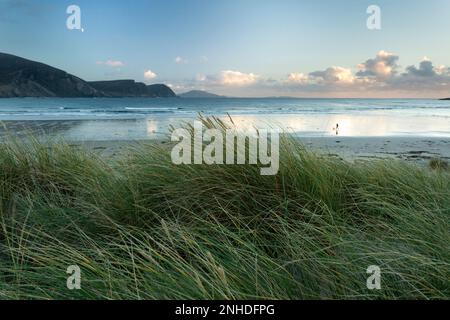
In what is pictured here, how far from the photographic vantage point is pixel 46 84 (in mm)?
89375

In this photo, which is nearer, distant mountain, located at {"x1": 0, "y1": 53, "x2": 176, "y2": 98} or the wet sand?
the wet sand

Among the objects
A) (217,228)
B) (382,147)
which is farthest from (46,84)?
(217,228)

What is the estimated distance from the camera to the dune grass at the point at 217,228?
6.31 feet

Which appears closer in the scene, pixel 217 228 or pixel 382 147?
pixel 217 228

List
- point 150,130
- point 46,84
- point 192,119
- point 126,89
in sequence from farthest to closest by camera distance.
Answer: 1. point 126,89
2. point 46,84
3. point 150,130
4. point 192,119

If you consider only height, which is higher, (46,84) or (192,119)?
(46,84)

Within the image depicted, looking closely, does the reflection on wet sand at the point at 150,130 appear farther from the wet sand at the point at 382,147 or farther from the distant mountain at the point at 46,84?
the distant mountain at the point at 46,84

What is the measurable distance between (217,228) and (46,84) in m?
97.6

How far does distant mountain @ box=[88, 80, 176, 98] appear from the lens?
344 feet

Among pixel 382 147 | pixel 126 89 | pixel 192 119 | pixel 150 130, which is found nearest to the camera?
pixel 192 119

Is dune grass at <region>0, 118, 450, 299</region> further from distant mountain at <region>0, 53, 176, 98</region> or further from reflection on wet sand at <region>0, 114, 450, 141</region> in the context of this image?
distant mountain at <region>0, 53, 176, 98</region>

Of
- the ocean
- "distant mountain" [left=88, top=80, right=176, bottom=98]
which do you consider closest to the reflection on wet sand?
the ocean

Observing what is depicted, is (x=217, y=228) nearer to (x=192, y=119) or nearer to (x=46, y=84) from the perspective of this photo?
(x=192, y=119)

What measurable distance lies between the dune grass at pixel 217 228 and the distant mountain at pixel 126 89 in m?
105
